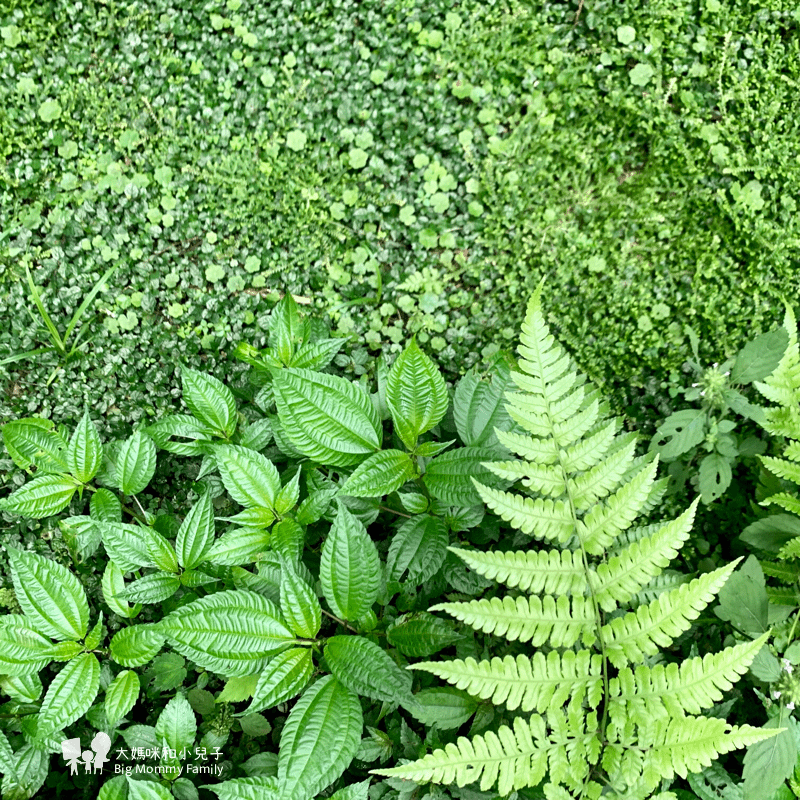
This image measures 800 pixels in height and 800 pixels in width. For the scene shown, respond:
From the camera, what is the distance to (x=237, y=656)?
2090 mm

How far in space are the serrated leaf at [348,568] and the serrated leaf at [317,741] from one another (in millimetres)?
279

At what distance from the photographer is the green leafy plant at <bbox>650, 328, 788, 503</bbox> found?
268 cm

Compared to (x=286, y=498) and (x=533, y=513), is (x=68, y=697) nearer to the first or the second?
(x=286, y=498)

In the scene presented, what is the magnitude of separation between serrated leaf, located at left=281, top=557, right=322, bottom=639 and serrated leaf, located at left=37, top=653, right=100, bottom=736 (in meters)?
1.00

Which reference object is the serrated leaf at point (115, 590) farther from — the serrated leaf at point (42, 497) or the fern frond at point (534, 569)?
the fern frond at point (534, 569)

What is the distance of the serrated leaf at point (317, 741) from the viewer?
194 centimetres

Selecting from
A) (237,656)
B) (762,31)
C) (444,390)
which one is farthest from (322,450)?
(762,31)

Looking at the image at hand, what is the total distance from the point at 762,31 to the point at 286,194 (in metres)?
2.62

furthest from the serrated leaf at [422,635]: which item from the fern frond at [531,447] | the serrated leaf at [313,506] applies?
the fern frond at [531,447]

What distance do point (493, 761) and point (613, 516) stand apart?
774 mm

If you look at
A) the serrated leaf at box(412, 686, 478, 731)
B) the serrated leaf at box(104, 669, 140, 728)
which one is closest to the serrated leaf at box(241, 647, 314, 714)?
the serrated leaf at box(412, 686, 478, 731)

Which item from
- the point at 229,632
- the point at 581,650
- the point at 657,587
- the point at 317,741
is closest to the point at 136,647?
the point at 229,632

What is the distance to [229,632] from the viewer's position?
6.81ft
